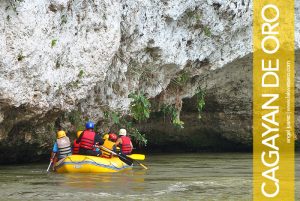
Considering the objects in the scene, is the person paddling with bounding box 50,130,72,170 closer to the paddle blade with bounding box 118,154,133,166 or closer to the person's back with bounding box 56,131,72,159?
the person's back with bounding box 56,131,72,159

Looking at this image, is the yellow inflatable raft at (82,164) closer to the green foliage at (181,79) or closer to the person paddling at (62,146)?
the person paddling at (62,146)

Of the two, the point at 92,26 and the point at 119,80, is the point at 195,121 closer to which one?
the point at 119,80

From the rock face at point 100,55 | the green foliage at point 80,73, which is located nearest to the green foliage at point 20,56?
the rock face at point 100,55

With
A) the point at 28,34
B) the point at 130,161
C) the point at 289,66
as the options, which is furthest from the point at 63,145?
the point at 289,66

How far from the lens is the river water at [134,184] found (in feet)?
28.3

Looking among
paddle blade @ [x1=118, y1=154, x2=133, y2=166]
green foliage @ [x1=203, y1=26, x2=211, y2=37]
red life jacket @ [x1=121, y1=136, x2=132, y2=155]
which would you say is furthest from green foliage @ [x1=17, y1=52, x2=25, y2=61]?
green foliage @ [x1=203, y1=26, x2=211, y2=37]

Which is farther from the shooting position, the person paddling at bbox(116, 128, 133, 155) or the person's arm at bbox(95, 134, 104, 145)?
the person paddling at bbox(116, 128, 133, 155)

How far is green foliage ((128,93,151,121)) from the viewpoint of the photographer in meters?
14.6

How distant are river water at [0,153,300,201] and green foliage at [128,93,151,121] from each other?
168 centimetres

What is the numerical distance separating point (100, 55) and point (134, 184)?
3.44 meters

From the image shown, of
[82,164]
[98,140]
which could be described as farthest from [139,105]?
[82,164]

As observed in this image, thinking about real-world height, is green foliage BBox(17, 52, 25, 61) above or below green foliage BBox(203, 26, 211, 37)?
below

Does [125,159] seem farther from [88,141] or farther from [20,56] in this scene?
[20,56]

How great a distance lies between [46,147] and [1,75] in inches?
179
